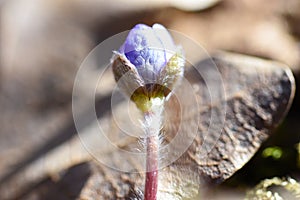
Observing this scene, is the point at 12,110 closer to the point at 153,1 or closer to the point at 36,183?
the point at 36,183

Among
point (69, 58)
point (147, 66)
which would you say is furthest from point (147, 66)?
point (69, 58)

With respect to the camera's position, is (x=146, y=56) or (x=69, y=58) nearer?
(x=146, y=56)

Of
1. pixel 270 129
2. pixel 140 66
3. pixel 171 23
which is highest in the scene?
pixel 171 23

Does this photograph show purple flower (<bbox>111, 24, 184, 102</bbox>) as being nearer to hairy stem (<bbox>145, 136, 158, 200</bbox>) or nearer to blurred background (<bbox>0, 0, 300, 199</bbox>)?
hairy stem (<bbox>145, 136, 158, 200</bbox>)

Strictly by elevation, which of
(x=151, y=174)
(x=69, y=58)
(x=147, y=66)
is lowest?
(x=151, y=174)

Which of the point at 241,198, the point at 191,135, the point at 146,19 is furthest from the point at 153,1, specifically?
the point at 241,198

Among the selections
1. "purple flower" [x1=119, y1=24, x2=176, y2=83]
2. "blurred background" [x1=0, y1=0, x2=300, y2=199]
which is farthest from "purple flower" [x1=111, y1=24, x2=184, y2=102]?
"blurred background" [x1=0, y1=0, x2=300, y2=199]

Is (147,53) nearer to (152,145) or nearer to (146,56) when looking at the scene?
(146,56)
